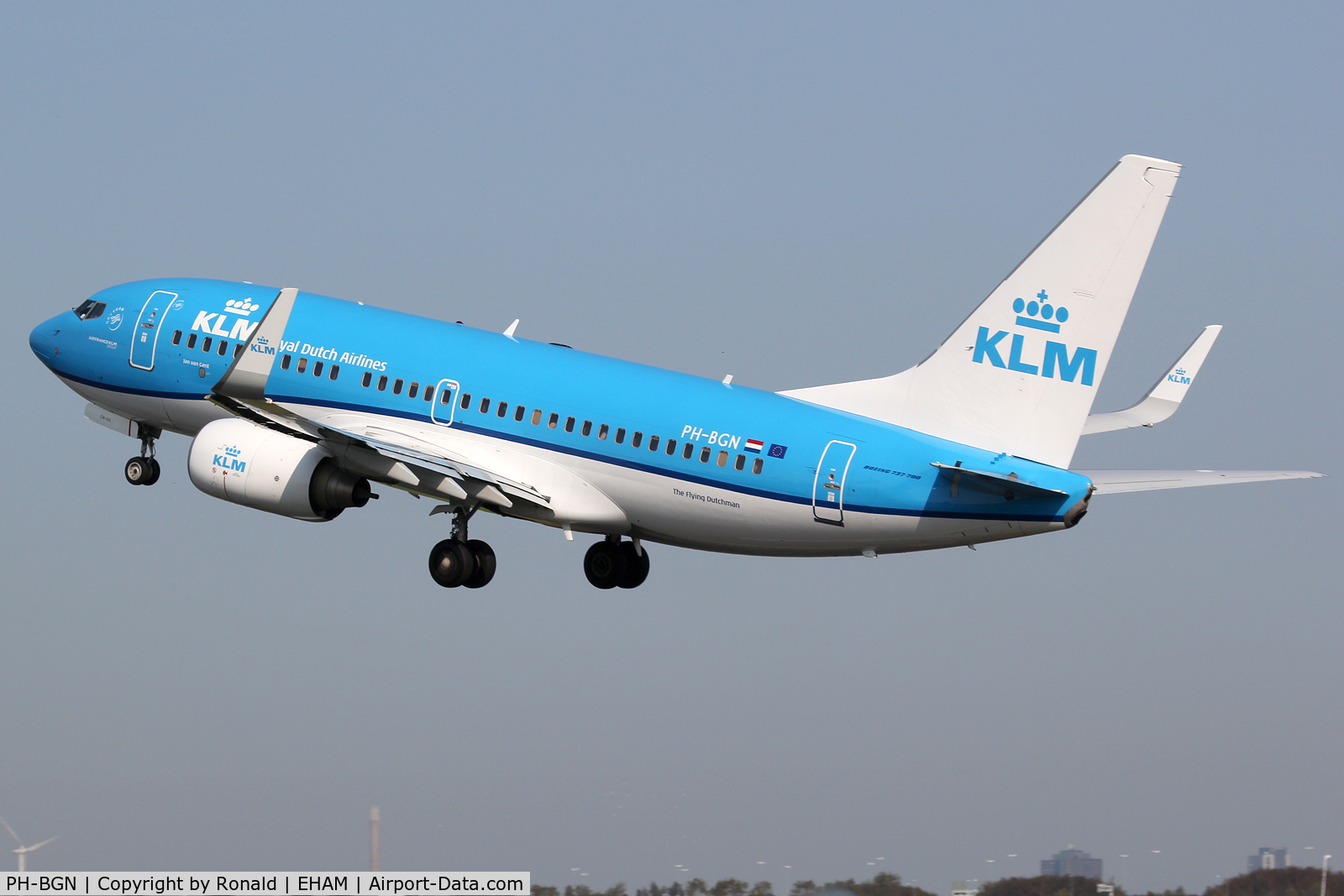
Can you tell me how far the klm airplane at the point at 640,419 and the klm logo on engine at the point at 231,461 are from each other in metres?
0.04

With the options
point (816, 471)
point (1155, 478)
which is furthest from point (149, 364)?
point (1155, 478)

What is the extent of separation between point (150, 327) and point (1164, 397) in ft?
86.6

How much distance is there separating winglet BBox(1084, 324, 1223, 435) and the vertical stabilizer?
9732 millimetres

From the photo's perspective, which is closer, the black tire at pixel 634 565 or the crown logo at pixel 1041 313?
the crown logo at pixel 1041 313

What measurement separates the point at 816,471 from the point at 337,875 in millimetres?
13022

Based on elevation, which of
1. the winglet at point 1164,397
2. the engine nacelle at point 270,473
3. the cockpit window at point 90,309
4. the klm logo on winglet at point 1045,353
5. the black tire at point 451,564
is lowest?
the black tire at point 451,564

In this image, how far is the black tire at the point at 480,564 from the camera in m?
42.3

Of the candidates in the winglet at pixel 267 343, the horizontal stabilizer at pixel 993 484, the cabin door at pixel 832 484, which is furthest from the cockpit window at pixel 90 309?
the horizontal stabilizer at pixel 993 484

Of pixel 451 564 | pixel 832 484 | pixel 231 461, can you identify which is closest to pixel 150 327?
pixel 231 461

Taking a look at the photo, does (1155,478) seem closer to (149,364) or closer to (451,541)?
(451,541)

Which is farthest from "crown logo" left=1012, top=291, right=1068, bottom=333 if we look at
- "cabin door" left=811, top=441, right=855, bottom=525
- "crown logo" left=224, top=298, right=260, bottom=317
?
"crown logo" left=224, top=298, right=260, bottom=317

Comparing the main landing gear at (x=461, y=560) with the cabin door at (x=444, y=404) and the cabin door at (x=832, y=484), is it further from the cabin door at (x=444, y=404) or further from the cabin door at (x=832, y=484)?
the cabin door at (x=832, y=484)

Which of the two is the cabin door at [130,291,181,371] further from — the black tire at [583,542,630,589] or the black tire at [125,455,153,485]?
the black tire at [583,542,630,589]

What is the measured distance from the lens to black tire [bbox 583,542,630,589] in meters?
45.2
